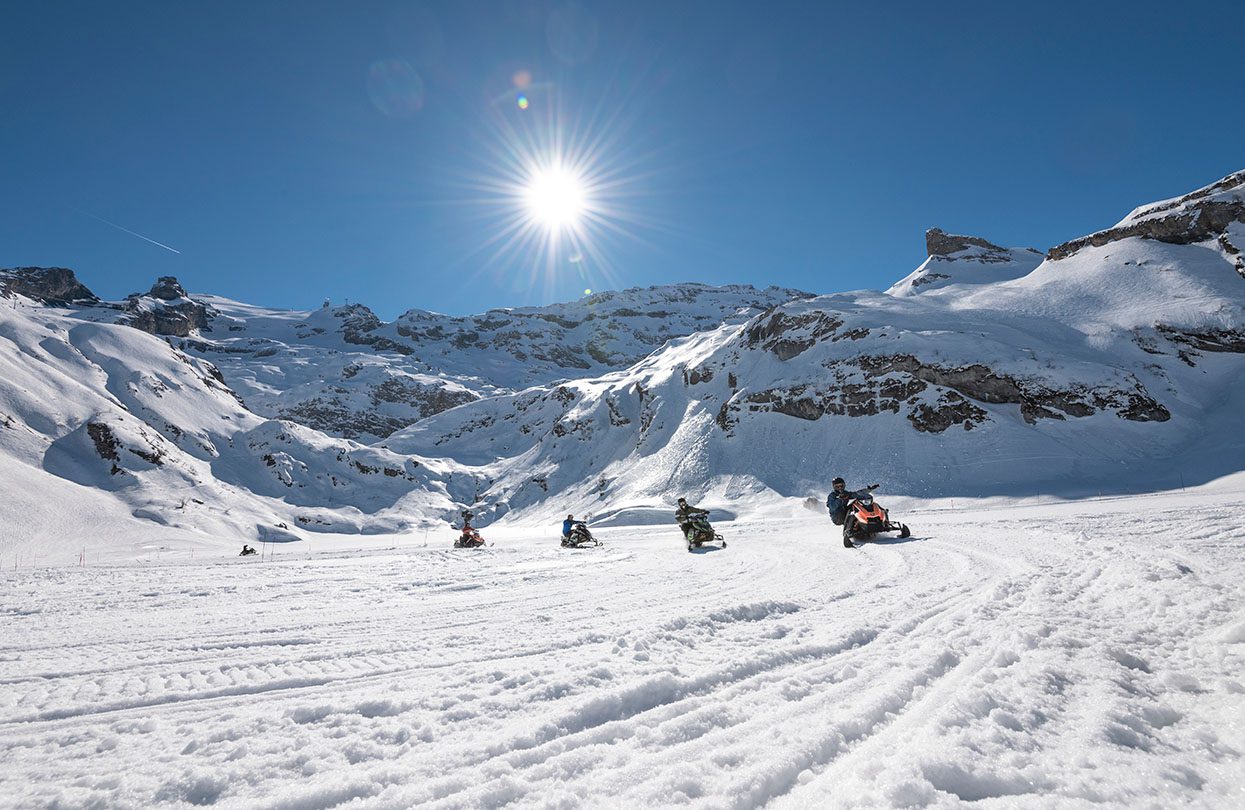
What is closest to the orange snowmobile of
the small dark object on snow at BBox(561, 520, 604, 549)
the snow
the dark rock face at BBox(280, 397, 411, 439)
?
the snow

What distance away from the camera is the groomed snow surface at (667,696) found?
2307 millimetres

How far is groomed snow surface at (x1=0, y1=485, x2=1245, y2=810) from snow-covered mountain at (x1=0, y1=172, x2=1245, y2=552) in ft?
95.2

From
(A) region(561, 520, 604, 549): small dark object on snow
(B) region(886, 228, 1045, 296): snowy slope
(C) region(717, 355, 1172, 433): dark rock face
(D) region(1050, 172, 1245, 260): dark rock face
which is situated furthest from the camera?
(B) region(886, 228, 1045, 296): snowy slope


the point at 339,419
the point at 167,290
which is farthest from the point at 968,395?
the point at 167,290

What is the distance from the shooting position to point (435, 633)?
5152 millimetres

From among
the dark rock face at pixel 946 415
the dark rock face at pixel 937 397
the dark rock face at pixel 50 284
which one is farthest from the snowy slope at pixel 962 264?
the dark rock face at pixel 50 284

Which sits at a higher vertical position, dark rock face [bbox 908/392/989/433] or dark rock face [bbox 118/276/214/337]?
dark rock face [bbox 118/276/214/337]

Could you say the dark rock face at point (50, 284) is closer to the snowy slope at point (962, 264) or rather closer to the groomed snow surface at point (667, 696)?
the groomed snow surface at point (667, 696)

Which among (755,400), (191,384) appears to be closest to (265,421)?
(191,384)

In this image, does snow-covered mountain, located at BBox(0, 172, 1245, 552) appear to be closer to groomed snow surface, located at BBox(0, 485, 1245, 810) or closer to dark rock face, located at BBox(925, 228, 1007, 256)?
dark rock face, located at BBox(925, 228, 1007, 256)

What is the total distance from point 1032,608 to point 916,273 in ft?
270

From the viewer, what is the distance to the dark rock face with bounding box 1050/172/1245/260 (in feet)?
144

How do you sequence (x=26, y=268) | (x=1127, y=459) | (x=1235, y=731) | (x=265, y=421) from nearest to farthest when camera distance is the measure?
(x=1235, y=731), (x=1127, y=459), (x=265, y=421), (x=26, y=268)

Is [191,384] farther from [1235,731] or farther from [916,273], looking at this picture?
[916,273]
